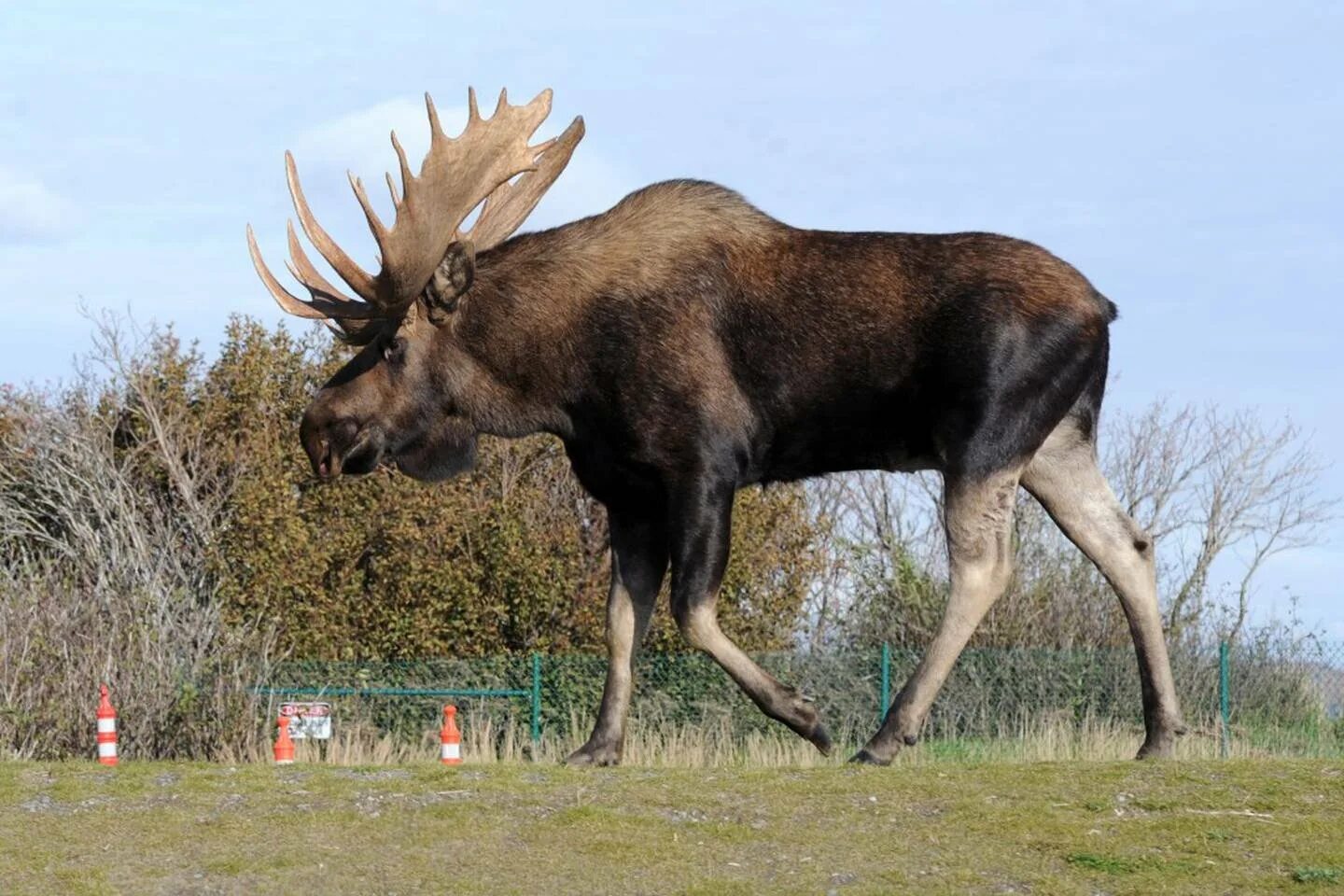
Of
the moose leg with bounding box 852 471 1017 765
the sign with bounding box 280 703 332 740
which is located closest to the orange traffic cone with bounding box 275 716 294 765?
the sign with bounding box 280 703 332 740

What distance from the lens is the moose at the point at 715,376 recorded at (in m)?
9.94

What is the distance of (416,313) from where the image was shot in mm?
10898

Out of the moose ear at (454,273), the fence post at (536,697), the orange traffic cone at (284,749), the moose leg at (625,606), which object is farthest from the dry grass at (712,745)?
the moose ear at (454,273)

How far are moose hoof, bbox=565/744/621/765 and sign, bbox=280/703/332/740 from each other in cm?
669

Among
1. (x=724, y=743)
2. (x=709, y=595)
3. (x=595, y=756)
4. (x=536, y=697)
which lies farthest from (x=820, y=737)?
(x=536, y=697)

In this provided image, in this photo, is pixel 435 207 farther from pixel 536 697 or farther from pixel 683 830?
pixel 536 697

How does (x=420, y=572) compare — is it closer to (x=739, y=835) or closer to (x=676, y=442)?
(x=676, y=442)

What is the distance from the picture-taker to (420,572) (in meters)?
23.0

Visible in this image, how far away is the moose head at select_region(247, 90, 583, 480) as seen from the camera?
10.8 metres

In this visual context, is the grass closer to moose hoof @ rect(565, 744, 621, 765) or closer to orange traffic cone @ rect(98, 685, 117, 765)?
orange traffic cone @ rect(98, 685, 117, 765)

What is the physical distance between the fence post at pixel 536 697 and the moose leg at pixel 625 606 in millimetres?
11575

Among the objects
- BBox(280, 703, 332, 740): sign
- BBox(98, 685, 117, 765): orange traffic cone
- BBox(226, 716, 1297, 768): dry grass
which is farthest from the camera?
BBox(280, 703, 332, 740): sign

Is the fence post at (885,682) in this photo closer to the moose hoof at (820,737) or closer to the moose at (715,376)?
the moose at (715,376)

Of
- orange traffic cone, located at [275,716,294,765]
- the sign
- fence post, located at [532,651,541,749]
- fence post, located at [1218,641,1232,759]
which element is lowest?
orange traffic cone, located at [275,716,294,765]
